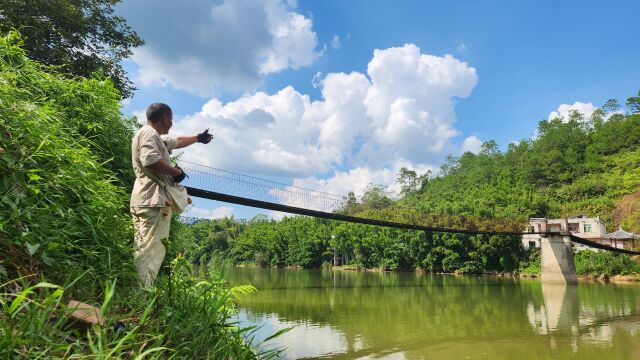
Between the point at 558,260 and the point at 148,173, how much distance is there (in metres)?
21.1

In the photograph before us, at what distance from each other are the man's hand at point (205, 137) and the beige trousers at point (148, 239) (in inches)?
34.4

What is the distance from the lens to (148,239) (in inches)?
82.7

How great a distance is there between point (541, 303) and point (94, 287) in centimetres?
1250

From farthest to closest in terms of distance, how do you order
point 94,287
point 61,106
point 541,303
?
point 541,303, point 61,106, point 94,287

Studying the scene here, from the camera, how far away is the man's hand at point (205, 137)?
2.90 m

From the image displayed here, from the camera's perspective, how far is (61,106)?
277 centimetres

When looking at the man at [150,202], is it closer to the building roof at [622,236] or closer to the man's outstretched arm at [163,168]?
the man's outstretched arm at [163,168]

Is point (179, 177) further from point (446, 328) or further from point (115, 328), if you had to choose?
point (446, 328)

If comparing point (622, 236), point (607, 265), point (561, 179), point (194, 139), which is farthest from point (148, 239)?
point (561, 179)

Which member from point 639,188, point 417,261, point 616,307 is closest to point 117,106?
point 616,307

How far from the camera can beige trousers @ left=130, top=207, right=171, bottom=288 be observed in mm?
2090

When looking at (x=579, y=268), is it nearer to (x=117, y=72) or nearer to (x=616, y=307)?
(x=616, y=307)

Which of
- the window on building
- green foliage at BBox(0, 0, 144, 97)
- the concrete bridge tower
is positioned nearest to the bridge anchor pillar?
the concrete bridge tower

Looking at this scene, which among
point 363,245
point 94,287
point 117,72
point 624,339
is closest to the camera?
point 94,287
